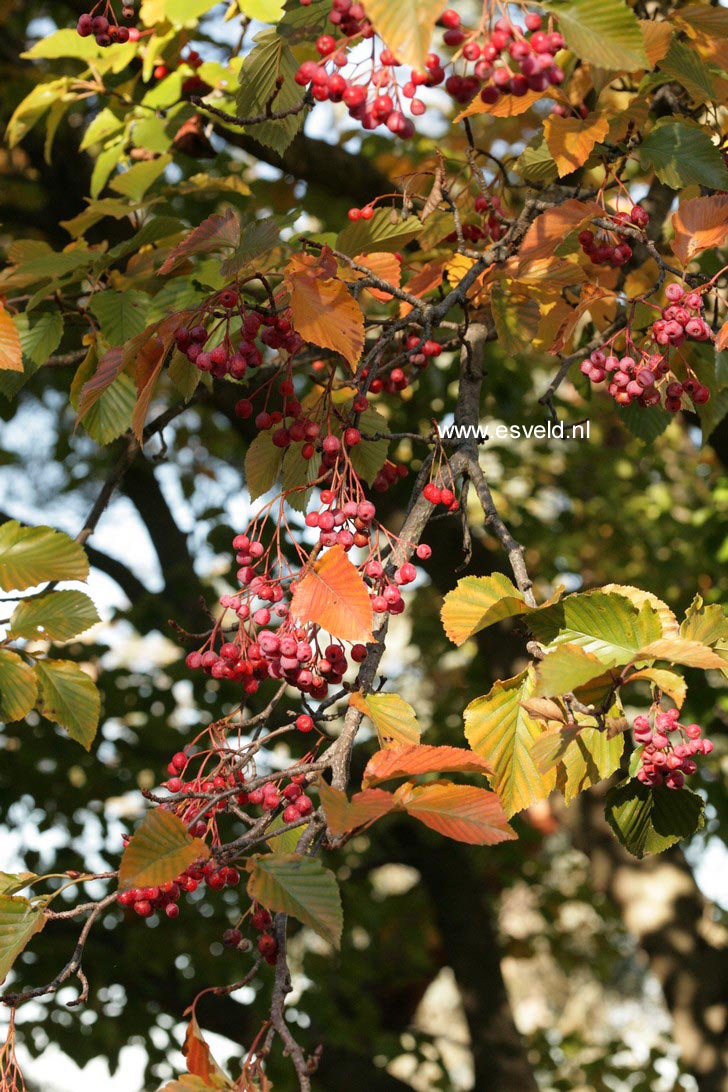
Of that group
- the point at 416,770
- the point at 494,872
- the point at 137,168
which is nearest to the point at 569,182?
the point at 137,168

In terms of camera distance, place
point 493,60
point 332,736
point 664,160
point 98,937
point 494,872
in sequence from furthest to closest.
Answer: point 494,872, point 98,937, point 664,160, point 332,736, point 493,60

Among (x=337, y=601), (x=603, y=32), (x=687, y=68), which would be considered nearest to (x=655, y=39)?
(x=687, y=68)

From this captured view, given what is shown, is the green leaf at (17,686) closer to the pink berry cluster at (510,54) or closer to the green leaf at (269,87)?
the green leaf at (269,87)

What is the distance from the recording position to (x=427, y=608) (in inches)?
224

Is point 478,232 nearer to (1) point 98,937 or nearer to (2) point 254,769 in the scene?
(2) point 254,769

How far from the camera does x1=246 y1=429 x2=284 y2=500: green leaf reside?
5.16 ft

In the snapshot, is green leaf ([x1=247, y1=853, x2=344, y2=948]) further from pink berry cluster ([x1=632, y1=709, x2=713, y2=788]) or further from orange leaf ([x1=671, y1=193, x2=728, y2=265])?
orange leaf ([x1=671, y1=193, x2=728, y2=265])

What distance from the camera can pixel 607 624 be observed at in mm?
1273

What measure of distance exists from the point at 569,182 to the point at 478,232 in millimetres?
792

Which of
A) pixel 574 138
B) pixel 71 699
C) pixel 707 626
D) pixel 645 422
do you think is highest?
pixel 574 138

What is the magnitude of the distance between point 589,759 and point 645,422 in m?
1.24

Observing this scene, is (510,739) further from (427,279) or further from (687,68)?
(687,68)

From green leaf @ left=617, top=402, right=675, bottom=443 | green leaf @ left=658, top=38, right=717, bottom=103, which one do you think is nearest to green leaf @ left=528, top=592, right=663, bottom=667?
green leaf @ left=658, top=38, right=717, bottom=103

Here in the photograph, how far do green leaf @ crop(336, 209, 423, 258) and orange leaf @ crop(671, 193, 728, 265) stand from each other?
0.37 metres
